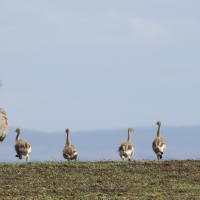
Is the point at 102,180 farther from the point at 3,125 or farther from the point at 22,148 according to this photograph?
the point at 22,148

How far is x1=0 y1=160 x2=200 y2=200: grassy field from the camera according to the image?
62.6 feet

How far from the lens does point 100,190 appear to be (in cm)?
1989

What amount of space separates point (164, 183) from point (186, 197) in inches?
101

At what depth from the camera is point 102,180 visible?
21.6 meters

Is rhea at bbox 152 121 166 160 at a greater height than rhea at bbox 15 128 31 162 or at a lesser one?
greater

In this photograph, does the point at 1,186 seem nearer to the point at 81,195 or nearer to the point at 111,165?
the point at 81,195

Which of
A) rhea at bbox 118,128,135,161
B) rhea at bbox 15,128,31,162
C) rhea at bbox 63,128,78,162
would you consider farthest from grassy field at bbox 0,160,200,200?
rhea at bbox 15,128,31,162

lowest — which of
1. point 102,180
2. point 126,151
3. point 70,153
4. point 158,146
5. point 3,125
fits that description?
point 102,180

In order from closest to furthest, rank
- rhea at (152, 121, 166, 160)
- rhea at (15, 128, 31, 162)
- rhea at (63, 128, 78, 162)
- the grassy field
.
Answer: the grassy field < rhea at (15, 128, 31, 162) < rhea at (63, 128, 78, 162) < rhea at (152, 121, 166, 160)

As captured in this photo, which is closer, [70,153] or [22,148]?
[22,148]

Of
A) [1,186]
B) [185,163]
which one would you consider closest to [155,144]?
[185,163]

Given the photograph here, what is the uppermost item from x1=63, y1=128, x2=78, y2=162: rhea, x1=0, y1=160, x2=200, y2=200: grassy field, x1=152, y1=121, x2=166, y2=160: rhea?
x1=152, y1=121, x2=166, y2=160: rhea

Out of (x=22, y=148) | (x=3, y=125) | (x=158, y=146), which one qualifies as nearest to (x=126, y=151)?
(x=158, y=146)

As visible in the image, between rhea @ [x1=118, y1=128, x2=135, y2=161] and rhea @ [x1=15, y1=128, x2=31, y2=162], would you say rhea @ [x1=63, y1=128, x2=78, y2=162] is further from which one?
rhea @ [x1=118, y1=128, x2=135, y2=161]
